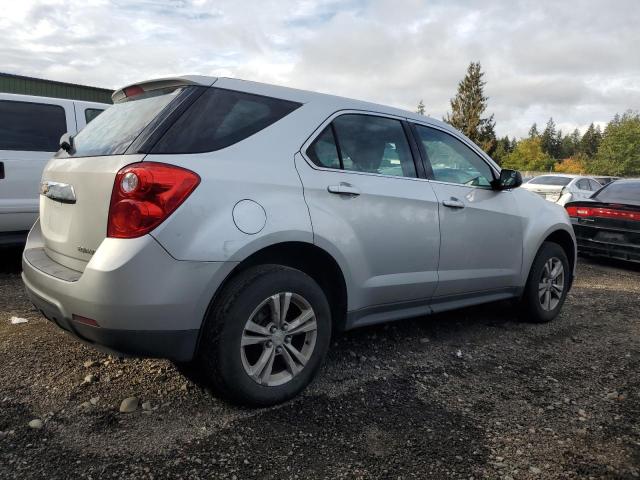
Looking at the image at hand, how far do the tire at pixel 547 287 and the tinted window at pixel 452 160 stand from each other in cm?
96

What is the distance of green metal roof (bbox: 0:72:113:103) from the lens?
17125 millimetres

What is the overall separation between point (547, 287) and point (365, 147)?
2.39 metres

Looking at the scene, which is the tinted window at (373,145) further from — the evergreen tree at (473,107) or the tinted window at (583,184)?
the evergreen tree at (473,107)

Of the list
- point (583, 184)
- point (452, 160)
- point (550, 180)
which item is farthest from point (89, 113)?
point (583, 184)

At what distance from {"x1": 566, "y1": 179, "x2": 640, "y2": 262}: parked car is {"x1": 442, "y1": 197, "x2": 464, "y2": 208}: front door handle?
16.5ft

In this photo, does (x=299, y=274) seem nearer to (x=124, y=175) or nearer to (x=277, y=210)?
(x=277, y=210)

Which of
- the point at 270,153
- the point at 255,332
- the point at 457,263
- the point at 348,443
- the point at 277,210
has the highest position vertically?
the point at 270,153

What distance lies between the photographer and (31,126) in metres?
5.61

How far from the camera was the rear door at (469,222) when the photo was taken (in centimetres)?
367

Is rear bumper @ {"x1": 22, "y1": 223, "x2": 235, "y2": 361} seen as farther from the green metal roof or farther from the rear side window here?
the green metal roof

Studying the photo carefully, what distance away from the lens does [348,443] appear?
8.21ft

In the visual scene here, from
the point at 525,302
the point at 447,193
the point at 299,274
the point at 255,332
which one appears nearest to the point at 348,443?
the point at 255,332

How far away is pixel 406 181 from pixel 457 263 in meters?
0.73

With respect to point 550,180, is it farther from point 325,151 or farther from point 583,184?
point 325,151
